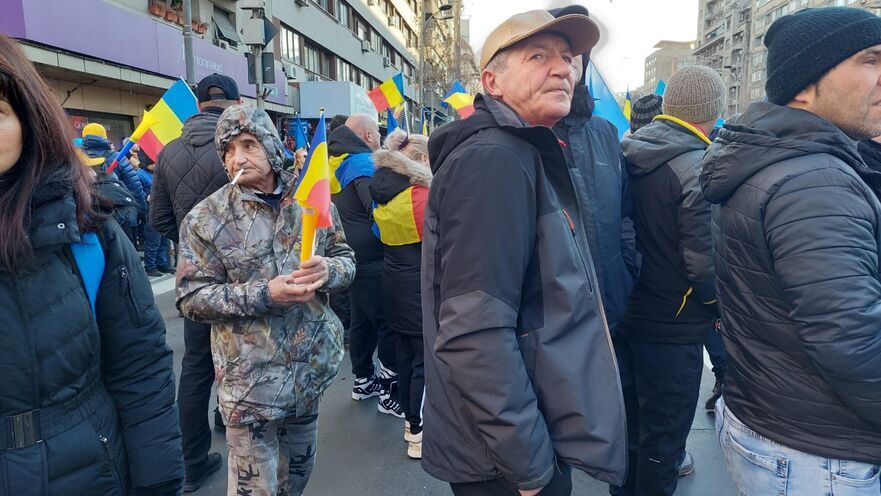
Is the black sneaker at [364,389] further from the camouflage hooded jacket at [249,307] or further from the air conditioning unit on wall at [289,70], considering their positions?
the air conditioning unit on wall at [289,70]

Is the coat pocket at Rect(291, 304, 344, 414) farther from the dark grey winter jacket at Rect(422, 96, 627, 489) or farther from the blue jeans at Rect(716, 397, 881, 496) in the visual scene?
the blue jeans at Rect(716, 397, 881, 496)

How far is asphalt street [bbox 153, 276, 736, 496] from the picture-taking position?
3.21 metres

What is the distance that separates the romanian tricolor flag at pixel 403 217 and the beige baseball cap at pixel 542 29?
1.61 meters

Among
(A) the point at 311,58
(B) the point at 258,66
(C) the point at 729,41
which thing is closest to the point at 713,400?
A: (B) the point at 258,66

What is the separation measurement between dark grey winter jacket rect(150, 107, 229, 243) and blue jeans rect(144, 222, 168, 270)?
5.96 meters

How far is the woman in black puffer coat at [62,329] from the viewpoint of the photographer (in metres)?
1.39

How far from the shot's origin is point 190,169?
316 centimetres

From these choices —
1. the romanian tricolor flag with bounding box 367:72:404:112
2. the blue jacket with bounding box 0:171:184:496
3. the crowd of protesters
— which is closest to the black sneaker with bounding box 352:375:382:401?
the crowd of protesters

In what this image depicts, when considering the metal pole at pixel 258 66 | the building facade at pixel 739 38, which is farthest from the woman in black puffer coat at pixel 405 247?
the building facade at pixel 739 38

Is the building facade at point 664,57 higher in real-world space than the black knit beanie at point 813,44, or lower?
higher

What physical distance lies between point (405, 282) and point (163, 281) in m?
6.43

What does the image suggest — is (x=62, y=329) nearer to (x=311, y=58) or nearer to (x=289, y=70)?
(x=289, y=70)

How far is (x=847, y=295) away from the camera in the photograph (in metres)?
1.42

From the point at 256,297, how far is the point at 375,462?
5.98ft
